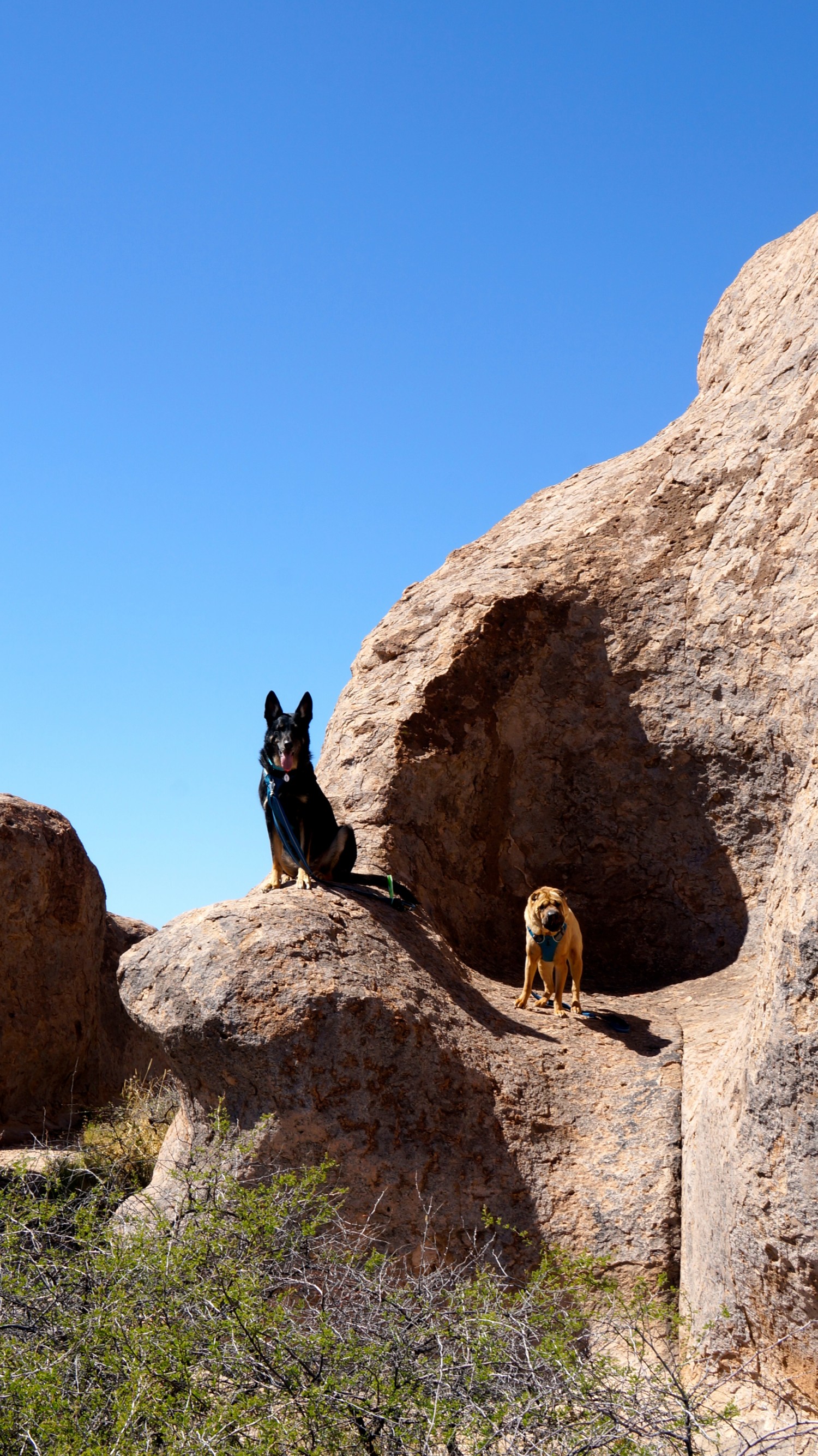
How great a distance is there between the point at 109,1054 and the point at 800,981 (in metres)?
11.3

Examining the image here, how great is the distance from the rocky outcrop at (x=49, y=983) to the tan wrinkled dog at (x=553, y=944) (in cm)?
661

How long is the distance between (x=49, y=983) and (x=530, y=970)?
7.15m

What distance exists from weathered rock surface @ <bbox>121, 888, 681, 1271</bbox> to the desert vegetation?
42 cm

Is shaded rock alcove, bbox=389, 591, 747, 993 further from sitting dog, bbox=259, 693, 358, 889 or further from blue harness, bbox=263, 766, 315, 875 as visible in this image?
blue harness, bbox=263, 766, 315, 875

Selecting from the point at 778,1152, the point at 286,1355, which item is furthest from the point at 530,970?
the point at 286,1355

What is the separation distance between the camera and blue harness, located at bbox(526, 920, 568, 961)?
9.60m

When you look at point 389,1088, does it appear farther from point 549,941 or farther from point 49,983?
point 49,983

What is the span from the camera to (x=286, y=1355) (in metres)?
5.54

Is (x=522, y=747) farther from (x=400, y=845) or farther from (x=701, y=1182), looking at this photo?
(x=701, y=1182)

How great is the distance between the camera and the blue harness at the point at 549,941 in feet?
31.5

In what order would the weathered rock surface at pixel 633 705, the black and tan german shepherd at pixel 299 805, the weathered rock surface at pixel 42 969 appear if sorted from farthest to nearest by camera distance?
the weathered rock surface at pixel 42 969 → the weathered rock surface at pixel 633 705 → the black and tan german shepherd at pixel 299 805

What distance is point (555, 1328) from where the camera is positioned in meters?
7.21

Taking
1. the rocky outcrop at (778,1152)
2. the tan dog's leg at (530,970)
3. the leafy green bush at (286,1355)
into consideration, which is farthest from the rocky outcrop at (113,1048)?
the rocky outcrop at (778,1152)

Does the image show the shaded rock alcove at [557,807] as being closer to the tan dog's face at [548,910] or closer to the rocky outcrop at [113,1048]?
the tan dog's face at [548,910]
